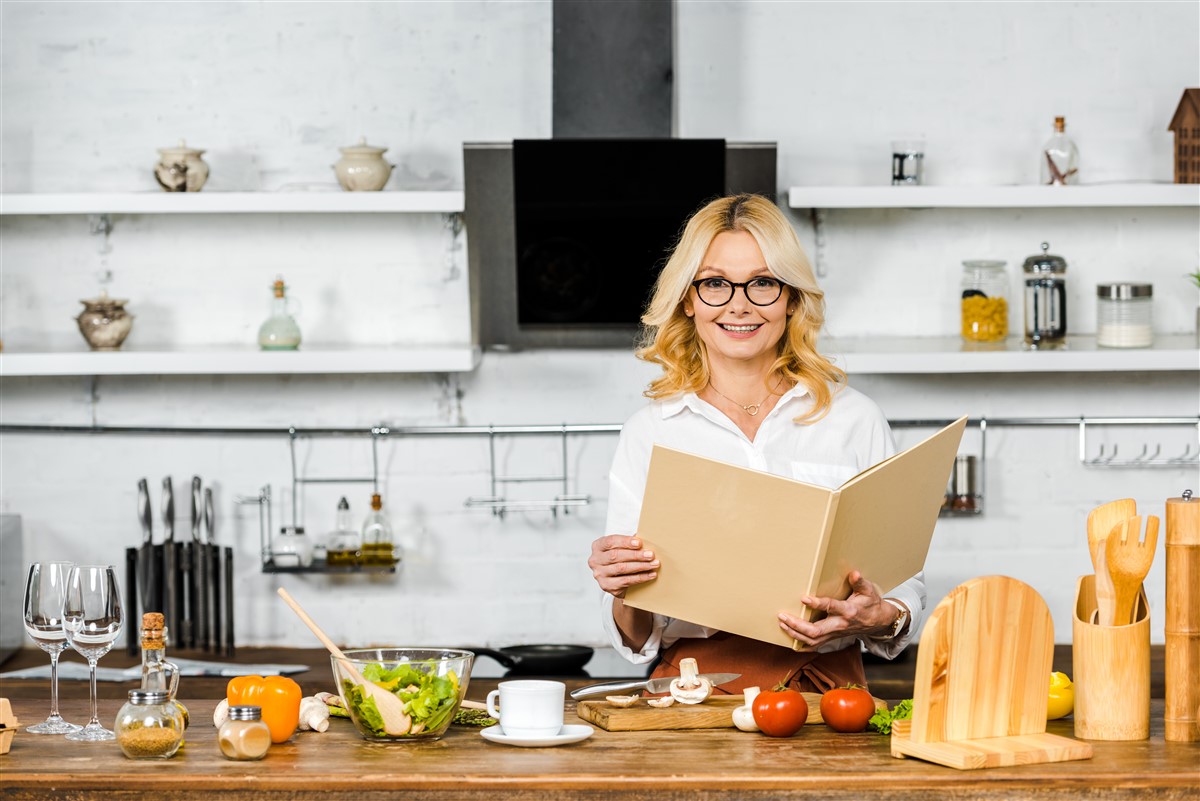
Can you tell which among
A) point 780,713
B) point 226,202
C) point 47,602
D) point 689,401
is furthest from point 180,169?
point 780,713

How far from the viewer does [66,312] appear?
12.5ft

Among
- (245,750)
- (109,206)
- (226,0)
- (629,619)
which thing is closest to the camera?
(245,750)

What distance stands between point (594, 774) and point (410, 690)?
29 cm

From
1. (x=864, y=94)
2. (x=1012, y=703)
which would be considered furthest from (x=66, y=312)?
(x=1012, y=703)

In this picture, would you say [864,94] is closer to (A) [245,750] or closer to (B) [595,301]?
(B) [595,301]

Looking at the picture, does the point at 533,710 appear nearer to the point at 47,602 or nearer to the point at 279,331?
the point at 47,602

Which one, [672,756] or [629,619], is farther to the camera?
[629,619]

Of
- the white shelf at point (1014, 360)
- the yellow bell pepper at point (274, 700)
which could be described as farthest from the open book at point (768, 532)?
the white shelf at point (1014, 360)

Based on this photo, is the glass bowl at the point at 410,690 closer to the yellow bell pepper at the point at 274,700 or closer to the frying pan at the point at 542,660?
the yellow bell pepper at the point at 274,700

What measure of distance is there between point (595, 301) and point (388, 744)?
1.96 m

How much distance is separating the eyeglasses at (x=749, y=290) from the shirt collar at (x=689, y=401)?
0.17 metres

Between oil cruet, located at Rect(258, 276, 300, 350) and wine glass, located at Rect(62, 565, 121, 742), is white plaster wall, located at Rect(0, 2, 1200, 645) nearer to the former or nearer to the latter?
oil cruet, located at Rect(258, 276, 300, 350)

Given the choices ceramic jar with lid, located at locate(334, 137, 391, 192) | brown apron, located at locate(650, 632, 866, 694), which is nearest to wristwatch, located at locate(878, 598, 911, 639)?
brown apron, located at locate(650, 632, 866, 694)

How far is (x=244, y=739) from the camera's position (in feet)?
5.37
